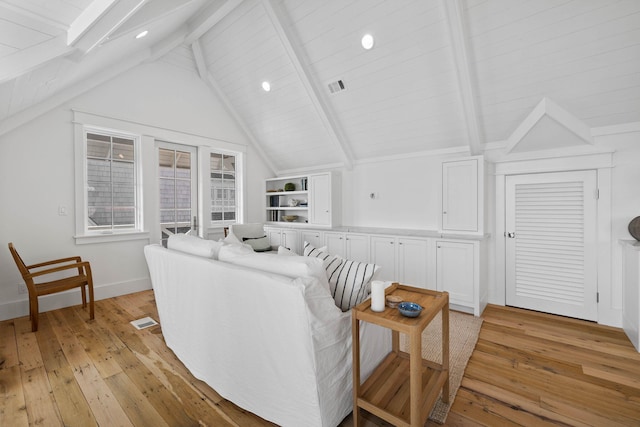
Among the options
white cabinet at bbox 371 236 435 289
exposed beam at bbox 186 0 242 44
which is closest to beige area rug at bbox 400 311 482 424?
white cabinet at bbox 371 236 435 289

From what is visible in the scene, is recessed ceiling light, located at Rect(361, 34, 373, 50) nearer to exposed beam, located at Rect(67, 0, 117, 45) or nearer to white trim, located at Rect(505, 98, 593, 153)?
white trim, located at Rect(505, 98, 593, 153)

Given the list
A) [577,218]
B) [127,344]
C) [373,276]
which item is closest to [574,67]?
[577,218]

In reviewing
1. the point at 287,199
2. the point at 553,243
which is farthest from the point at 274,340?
the point at 287,199

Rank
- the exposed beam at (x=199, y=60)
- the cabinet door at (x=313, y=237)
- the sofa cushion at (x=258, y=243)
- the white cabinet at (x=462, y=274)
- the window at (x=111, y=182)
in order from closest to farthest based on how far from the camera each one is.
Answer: the white cabinet at (x=462, y=274)
the window at (x=111, y=182)
the exposed beam at (x=199, y=60)
the sofa cushion at (x=258, y=243)
the cabinet door at (x=313, y=237)

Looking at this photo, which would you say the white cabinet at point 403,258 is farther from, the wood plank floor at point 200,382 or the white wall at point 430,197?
the wood plank floor at point 200,382

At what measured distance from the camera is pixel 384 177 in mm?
4527

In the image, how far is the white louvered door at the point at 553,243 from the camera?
2981mm

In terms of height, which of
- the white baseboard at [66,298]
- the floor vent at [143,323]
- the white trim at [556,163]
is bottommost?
the floor vent at [143,323]

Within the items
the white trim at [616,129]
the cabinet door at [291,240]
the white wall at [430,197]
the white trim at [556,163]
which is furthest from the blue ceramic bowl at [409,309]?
the cabinet door at [291,240]

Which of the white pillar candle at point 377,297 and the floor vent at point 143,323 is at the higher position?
the white pillar candle at point 377,297

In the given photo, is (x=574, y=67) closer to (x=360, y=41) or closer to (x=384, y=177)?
(x=360, y=41)

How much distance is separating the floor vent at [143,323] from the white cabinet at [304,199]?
2.81 metres

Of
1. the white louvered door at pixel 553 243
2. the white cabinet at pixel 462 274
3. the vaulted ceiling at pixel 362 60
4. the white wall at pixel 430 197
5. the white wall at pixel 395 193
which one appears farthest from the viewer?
the white wall at pixel 395 193

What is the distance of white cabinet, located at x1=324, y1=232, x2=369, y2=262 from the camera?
419 centimetres
